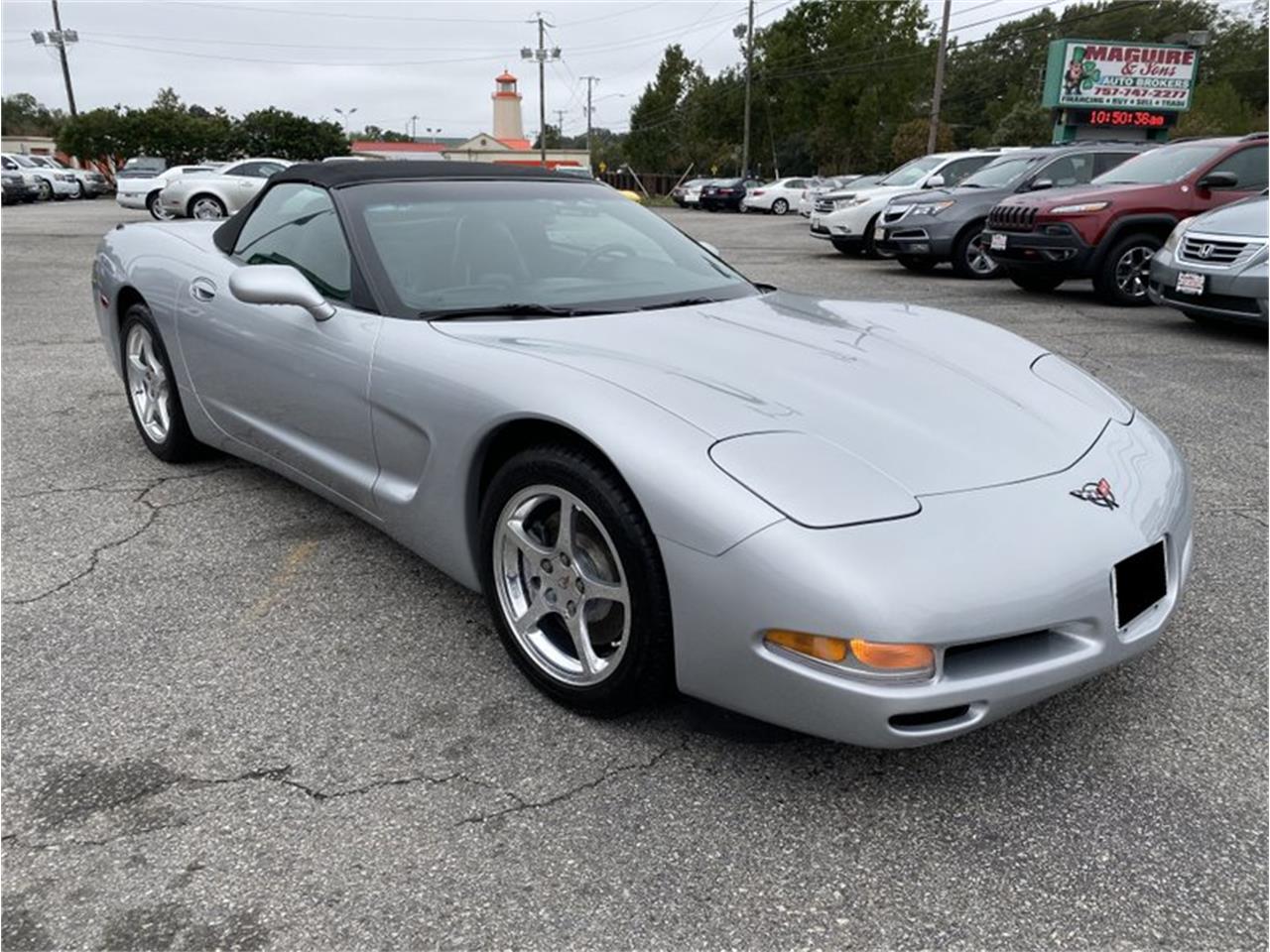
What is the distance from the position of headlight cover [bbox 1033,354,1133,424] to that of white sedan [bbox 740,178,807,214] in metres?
28.4

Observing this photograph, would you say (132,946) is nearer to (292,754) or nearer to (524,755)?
(292,754)

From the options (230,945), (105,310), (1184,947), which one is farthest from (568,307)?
(105,310)

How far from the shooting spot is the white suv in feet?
43.5

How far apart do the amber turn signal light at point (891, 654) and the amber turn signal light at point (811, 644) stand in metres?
0.03

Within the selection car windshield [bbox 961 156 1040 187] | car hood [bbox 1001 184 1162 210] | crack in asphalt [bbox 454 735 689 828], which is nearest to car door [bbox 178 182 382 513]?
crack in asphalt [bbox 454 735 689 828]

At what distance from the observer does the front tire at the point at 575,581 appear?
210cm

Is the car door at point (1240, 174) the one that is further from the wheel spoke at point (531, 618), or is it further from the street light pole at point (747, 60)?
the street light pole at point (747, 60)

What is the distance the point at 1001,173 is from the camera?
11.5 meters

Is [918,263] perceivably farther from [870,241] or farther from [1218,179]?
[1218,179]

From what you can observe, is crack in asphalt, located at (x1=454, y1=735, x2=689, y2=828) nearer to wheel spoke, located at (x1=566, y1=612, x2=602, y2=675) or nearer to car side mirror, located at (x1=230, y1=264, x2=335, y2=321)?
wheel spoke, located at (x1=566, y1=612, x2=602, y2=675)

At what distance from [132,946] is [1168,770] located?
→ 218 centimetres

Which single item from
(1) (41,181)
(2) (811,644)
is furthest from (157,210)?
(2) (811,644)

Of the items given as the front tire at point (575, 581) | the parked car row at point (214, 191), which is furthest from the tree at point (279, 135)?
the front tire at point (575, 581)

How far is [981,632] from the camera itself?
72.4 inches
